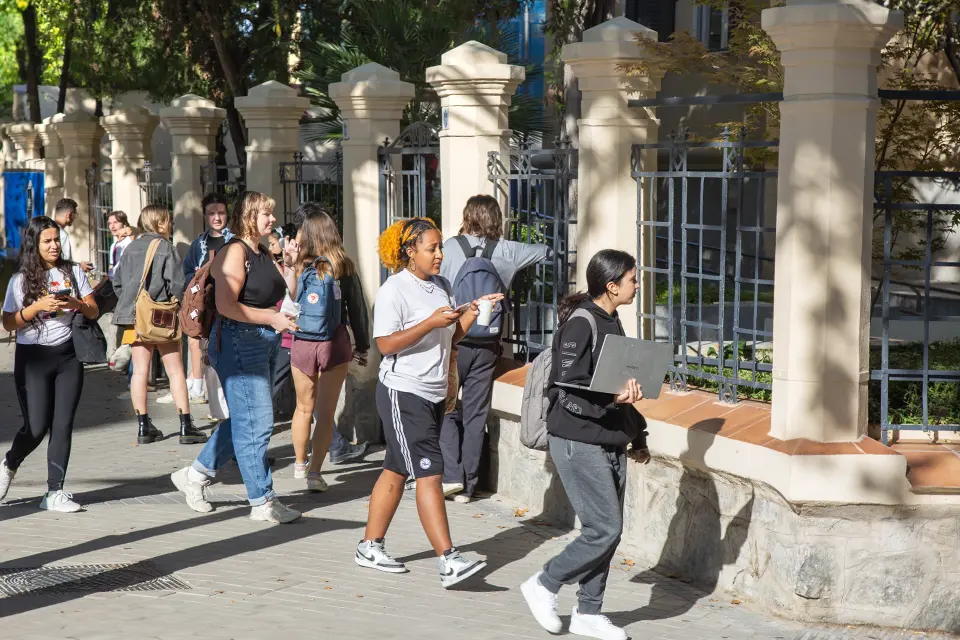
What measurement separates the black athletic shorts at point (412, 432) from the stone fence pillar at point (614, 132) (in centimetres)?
201

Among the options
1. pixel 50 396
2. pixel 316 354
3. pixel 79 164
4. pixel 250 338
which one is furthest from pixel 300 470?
pixel 79 164

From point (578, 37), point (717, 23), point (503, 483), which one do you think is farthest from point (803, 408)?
point (717, 23)

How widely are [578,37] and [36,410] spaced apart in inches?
323

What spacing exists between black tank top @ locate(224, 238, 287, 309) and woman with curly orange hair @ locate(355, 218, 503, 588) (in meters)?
1.32

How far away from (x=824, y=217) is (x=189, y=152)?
9.27 meters

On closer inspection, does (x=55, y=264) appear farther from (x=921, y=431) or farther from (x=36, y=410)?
(x=921, y=431)

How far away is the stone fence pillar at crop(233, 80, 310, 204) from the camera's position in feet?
40.4

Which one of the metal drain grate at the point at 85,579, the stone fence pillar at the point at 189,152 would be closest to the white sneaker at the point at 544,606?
the metal drain grate at the point at 85,579

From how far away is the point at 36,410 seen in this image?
8141 millimetres

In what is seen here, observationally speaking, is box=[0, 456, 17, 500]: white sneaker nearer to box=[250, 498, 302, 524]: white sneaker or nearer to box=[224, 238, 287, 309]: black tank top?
box=[250, 498, 302, 524]: white sneaker

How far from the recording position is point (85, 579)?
6.64m

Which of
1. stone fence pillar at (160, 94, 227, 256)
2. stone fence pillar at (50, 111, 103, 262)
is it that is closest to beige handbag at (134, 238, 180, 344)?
stone fence pillar at (160, 94, 227, 256)

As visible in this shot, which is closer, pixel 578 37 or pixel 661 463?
pixel 661 463

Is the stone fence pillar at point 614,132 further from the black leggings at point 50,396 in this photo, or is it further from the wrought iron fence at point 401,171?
the black leggings at point 50,396
